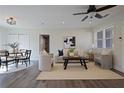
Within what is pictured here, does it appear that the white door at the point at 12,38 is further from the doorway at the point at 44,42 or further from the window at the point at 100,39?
the window at the point at 100,39

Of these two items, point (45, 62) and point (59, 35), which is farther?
point (59, 35)

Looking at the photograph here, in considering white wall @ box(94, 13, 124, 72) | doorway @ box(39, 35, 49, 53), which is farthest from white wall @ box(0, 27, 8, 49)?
white wall @ box(94, 13, 124, 72)

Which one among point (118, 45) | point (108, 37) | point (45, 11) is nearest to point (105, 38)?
point (108, 37)

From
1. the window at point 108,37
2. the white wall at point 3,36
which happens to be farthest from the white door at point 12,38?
the window at point 108,37

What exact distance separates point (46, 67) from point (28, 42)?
19.2ft

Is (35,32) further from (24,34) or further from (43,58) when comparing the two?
(43,58)

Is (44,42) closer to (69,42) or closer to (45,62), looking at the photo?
(69,42)

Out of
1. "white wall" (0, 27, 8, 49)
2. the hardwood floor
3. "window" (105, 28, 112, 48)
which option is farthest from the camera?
"white wall" (0, 27, 8, 49)

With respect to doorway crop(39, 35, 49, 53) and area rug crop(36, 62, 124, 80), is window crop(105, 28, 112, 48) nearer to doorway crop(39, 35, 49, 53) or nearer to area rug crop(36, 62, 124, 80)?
area rug crop(36, 62, 124, 80)

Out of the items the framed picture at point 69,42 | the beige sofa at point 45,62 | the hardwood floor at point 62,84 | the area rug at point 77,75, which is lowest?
the hardwood floor at point 62,84

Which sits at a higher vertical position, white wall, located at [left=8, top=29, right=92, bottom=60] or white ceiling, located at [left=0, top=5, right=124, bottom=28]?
white ceiling, located at [left=0, top=5, right=124, bottom=28]

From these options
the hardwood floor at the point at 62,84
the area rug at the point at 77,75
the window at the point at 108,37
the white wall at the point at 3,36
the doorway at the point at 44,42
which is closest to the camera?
the hardwood floor at the point at 62,84

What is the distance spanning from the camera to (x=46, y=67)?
7285 millimetres

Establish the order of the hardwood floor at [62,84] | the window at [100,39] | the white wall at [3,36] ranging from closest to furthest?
the hardwood floor at [62,84] < the window at [100,39] < the white wall at [3,36]
